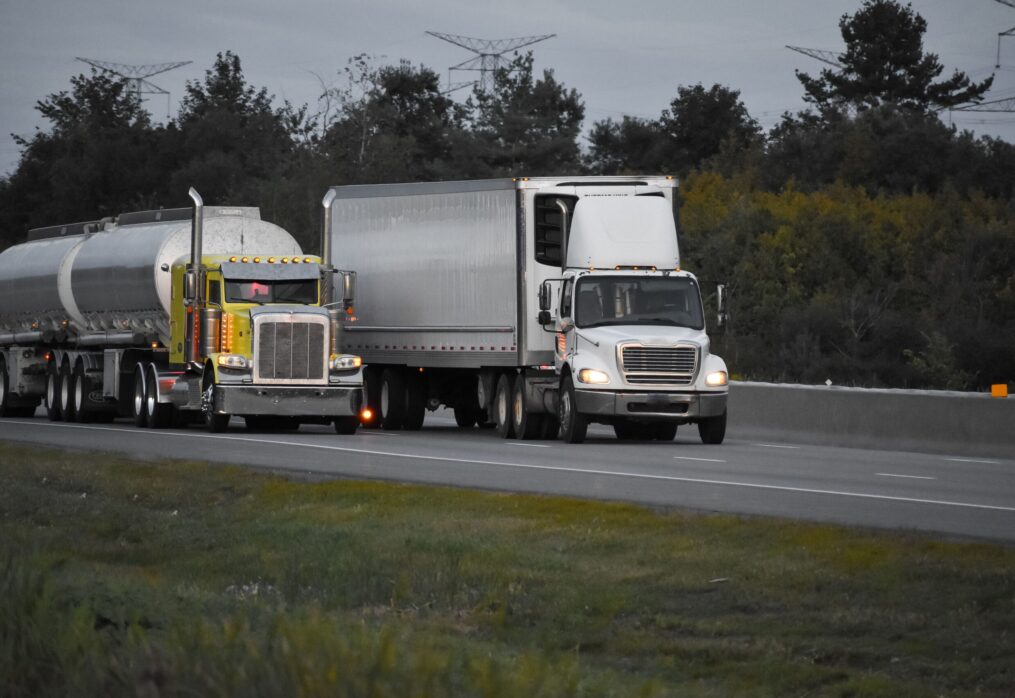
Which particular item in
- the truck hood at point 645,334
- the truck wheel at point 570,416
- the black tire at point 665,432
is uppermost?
the truck hood at point 645,334

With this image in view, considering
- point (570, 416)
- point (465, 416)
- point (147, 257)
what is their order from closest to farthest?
point (570, 416) < point (147, 257) < point (465, 416)

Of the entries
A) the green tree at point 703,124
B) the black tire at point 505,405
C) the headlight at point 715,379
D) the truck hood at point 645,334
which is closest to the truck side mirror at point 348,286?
the black tire at point 505,405

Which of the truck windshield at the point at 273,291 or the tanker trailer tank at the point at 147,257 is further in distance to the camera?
the tanker trailer tank at the point at 147,257

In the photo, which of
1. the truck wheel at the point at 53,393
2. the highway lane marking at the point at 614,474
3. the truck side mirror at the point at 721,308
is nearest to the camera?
the highway lane marking at the point at 614,474

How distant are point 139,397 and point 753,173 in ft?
234

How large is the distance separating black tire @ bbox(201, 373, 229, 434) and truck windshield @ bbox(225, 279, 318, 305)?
1.40 metres

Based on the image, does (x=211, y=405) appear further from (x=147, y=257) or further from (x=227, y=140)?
(x=227, y=140)

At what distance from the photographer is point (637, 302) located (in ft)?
91.2

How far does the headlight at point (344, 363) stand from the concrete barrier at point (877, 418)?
633cm

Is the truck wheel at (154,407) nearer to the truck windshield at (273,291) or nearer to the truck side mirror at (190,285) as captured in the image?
the truck side mirror at (190,285)

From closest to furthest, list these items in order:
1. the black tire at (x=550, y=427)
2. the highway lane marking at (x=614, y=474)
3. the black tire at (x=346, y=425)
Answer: the highway lane marking at (x=614, y=474), the black tire at (x=550, y=427), the black tire at (x=346, y=425)

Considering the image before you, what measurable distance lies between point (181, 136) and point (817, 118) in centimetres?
3902

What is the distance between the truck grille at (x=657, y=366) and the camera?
2678cm

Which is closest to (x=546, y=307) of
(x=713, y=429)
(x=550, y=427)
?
(x=550, y=427)
